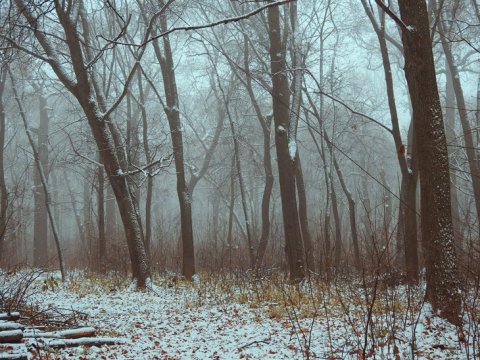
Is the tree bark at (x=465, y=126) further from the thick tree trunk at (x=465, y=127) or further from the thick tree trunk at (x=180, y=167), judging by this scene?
the thick tree trunk at (x=180, y=167)

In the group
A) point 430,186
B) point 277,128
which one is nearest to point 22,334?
point 430,186

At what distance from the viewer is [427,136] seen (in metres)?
5.45

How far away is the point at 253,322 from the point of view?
661cm

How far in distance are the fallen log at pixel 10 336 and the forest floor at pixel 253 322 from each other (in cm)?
18

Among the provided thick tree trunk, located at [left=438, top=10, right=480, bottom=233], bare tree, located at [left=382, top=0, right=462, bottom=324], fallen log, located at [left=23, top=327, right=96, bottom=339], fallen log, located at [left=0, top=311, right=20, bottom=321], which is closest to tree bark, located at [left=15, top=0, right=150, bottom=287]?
fallen log, located at [left=0, top=311, right=20, bottom=321]

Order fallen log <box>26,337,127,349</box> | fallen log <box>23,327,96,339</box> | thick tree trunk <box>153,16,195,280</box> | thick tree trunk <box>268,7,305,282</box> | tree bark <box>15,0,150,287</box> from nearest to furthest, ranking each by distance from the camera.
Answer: fallen log <box>26,337,127,349</box>
fallen log <box>23,327,96,339</box>
thick tree trunk <box>268,7,305,282</box>
tree bark <box>15,0,150,287</box>
thick tree trunk <box>153,16,195,280</box>

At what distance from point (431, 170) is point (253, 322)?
2998 mm

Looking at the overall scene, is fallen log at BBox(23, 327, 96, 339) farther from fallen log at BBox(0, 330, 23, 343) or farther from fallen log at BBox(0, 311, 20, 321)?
fallen log at BBox(0, 311, 20, 321)

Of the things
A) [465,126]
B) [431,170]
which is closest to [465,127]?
[465,126]

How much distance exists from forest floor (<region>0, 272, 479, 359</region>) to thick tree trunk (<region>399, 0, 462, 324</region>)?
12.8 inches

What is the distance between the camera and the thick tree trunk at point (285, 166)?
9.55 meters

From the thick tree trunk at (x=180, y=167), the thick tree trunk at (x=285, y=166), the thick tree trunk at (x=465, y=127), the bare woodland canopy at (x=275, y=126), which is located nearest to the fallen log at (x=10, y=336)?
the bare woodland canopy at (x=275, y=126)

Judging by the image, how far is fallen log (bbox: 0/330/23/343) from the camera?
185 inches

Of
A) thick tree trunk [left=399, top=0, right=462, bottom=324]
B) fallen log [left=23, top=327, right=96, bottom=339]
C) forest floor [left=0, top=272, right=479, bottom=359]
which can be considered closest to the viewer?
forest floor [left=0, top=272, right=479, bottom=359]
